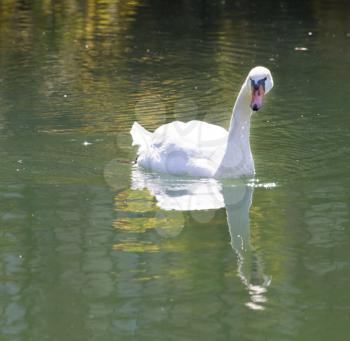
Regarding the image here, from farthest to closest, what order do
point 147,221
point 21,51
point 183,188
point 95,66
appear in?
point 21,51 < point 95,66 < point 183,188 < point 147,221

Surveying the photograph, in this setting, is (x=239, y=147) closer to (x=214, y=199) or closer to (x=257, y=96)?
(x=257, y=96)

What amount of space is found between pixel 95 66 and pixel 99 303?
9404 millimetres

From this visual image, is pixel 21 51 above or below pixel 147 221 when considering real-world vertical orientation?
below

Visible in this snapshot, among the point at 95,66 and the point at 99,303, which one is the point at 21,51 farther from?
the point at 99,303

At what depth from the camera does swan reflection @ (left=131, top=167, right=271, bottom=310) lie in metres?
7.88

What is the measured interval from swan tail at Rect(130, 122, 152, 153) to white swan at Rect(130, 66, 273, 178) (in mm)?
368

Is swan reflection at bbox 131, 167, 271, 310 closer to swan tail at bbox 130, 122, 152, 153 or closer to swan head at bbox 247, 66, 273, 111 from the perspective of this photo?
swan tail at bbox 130, 122, 152, 153

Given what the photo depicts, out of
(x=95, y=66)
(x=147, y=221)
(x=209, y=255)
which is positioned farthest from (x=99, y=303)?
(x=95, y=66)

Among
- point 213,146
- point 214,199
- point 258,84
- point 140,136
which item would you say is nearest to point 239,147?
point 213,146

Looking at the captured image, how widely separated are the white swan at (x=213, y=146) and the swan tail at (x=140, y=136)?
0.37 metres

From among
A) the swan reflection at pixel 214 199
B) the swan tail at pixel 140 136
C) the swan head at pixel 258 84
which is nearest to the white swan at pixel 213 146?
the swan head at pixel 258 84

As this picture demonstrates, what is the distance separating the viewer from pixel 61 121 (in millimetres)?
12125

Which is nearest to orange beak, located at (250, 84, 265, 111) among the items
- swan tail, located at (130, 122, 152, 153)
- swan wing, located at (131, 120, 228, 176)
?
swan wing, located at (131, 120, 228, 176)

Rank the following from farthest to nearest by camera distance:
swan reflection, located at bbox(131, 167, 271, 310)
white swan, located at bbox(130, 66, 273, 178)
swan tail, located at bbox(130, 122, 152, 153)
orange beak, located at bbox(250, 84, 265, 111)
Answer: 1. swan tail, located at bbox(130, 122, 152, 153)
2. white swan, located at bbox(130, 66, 273, 178)
3. orange beak, located at bbox(250, 84, 265, 111)
4. swan reflection, located at bbox(131, 167, 271, 310)
